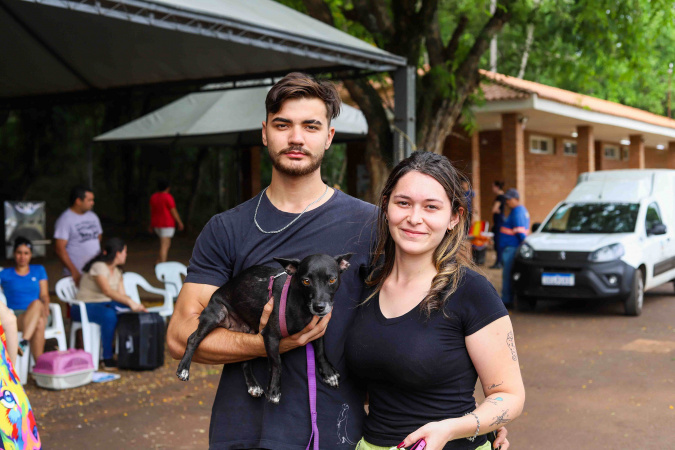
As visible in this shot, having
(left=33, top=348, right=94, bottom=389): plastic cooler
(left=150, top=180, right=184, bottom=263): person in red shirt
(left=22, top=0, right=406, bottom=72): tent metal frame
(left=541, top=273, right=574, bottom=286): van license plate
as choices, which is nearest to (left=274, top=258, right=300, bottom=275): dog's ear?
(left=22, top=0, right=406, bottom=72): tent metal frame

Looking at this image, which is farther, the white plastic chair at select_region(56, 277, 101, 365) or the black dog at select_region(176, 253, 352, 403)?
the white plastic chair at select_region(56, 277, 101, 365)

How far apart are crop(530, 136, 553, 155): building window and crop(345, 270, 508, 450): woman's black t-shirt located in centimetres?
2495

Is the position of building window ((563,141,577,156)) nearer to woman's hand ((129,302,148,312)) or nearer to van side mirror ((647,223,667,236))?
van side mirror ((647,223,667,236))

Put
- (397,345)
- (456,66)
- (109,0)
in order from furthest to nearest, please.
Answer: (456,66), (109,0), (397,345)

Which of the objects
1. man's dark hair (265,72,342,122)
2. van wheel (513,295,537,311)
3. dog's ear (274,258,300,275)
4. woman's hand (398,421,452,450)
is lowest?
van wheel (513,295,537,311)

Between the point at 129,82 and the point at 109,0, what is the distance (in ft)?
17.5

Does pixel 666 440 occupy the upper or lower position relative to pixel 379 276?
lower

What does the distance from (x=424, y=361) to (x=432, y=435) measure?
227mm

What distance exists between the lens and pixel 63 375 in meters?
6.85

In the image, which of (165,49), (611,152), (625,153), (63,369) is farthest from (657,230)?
(625,153)

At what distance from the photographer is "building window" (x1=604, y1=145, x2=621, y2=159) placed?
109 ft

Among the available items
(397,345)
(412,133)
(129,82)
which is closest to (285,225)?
(397,345)

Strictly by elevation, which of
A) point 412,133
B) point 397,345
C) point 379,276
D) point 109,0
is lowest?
point 397,345

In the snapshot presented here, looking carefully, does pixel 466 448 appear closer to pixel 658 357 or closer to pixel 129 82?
pixel 658 357
